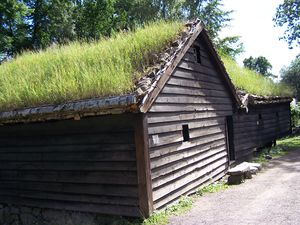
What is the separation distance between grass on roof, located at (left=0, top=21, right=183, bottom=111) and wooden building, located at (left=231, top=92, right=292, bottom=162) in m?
5.79

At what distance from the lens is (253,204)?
8.06 meters

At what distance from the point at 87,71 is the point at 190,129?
3103 mm

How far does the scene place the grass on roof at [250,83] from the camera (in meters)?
17.2

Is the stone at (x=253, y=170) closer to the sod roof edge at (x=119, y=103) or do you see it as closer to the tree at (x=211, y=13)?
the sod roof edge at (x=119, y=103)

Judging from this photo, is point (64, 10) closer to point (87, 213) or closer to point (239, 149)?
point (239, 149)

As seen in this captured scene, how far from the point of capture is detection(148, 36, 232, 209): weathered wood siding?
7.87 metres

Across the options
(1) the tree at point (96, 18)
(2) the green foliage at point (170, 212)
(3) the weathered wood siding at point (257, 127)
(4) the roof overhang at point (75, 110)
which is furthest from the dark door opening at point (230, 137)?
(1) the tree at point (96, 18)

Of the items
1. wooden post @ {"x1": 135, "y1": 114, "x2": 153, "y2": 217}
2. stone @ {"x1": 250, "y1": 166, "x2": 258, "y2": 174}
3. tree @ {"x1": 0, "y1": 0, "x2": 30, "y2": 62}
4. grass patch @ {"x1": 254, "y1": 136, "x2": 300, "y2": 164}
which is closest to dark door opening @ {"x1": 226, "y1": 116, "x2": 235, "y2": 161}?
stone @ {"x1": 250, "y1": 166, "x2": 258, "y2": 174}

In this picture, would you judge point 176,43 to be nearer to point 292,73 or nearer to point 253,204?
point 253,204

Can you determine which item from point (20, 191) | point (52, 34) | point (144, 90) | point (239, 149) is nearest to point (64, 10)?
point (52, 34)

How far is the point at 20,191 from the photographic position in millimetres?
9320

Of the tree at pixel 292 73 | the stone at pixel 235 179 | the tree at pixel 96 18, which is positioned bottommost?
the stone at pixel 235 179

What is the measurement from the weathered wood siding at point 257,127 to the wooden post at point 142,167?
722cm

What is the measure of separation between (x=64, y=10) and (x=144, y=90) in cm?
2477
